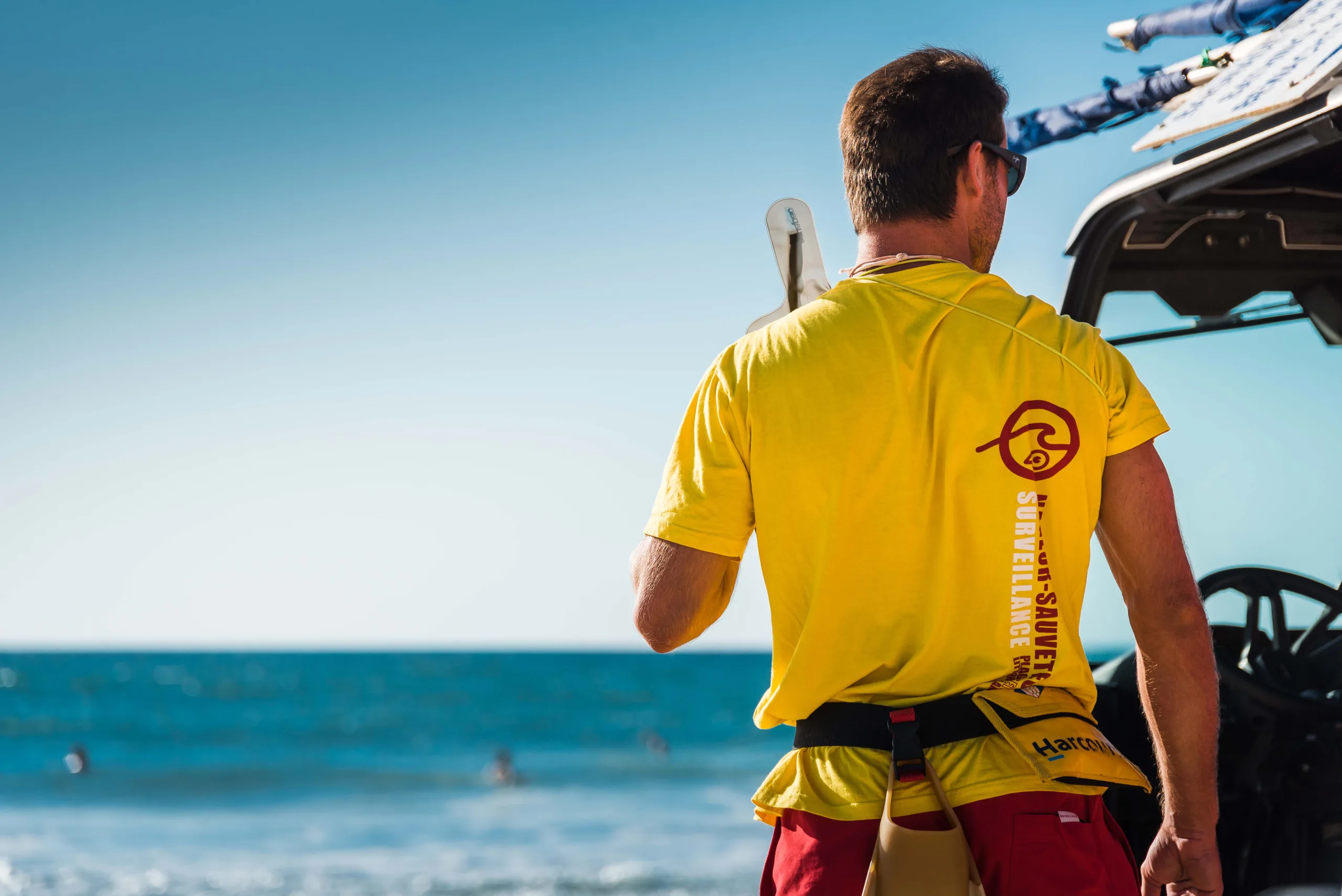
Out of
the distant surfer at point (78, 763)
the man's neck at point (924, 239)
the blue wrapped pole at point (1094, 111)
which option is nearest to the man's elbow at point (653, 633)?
the man's neck at point (924, 239)

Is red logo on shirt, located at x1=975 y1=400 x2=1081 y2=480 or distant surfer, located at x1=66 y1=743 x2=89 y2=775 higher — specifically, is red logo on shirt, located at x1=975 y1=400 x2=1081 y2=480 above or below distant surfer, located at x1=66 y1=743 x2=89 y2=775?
above

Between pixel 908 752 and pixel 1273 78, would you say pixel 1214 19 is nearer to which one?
pixel 1273 78

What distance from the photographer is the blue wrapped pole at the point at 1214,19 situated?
3285 millimetres

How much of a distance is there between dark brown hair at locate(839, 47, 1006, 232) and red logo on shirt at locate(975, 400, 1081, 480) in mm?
324

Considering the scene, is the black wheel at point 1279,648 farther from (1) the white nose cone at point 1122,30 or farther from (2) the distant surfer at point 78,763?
(2) the distant surfer at point 78,763

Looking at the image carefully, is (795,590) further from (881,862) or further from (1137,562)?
(1137,562)

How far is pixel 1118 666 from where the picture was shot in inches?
128

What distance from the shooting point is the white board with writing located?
2166 mm

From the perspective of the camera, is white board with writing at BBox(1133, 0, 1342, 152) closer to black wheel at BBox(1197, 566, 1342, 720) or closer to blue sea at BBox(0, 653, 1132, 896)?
black wheel at BBox(1197, 566, 1342, 720)

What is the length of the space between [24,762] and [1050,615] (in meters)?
31.9

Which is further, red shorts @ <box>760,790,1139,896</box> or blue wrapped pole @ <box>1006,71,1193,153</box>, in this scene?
blue wrapped pole @ <box>1006,71,1193,153</box>

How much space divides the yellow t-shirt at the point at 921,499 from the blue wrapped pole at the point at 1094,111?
2032 millimetres

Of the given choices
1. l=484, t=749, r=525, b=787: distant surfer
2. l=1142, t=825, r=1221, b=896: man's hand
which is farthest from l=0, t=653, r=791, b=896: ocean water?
l=1142, t=825, r=1221, b=896: man's hand

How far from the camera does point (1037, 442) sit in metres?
1.53
